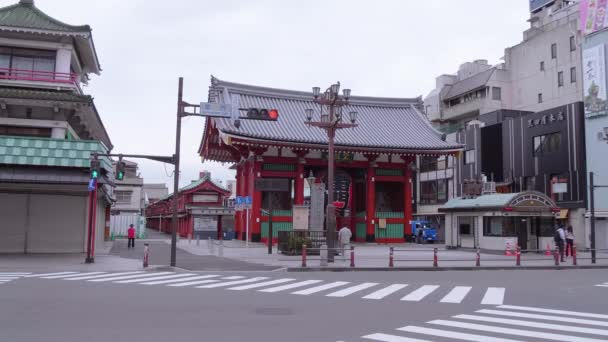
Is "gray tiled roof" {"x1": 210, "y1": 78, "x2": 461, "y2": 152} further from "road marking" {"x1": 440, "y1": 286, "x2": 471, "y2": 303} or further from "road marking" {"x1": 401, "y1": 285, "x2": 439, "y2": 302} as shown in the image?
"road marking" {"x1": 440, "y1": 286, "x2": 471, "y2": 303}

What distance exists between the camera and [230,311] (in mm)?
11047

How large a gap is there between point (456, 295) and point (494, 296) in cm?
94

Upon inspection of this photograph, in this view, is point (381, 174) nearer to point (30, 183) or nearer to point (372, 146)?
point (372, 146)

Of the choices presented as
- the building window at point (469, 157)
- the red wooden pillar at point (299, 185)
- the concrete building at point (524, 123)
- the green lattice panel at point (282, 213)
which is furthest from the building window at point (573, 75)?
the green lattice panel at point (282, 213)

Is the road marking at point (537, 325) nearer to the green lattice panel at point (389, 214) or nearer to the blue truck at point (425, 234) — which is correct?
the green lattice panel at point (389, 214)

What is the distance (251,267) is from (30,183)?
10301 mm

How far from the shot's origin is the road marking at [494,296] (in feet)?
42.3

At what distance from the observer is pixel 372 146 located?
1454 inches

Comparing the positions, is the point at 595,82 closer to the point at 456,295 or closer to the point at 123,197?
the point at 456,295

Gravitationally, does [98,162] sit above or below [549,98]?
below

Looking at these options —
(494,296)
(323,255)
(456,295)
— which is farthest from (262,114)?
(494,296)

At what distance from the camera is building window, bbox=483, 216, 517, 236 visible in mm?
30891

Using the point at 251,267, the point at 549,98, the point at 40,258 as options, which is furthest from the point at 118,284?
the point at 549,98

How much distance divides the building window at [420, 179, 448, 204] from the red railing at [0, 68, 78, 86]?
44.7m
